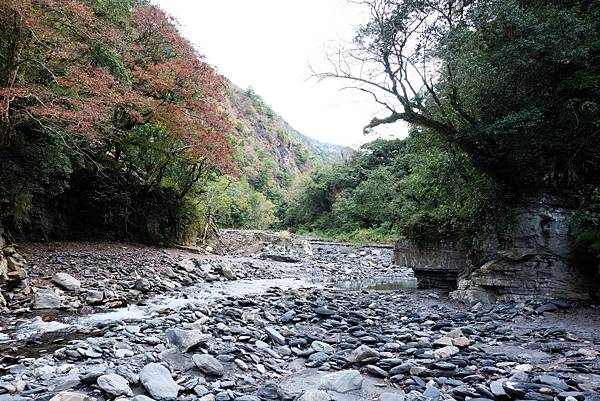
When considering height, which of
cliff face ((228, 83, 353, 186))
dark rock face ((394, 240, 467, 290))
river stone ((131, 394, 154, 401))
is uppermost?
cliff face ((228, 83, 353, 186))

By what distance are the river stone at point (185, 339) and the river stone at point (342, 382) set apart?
1.74 meters

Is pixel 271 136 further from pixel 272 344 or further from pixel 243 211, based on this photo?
pixel 272 344

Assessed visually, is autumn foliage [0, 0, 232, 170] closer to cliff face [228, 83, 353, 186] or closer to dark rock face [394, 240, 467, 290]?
dark rock face [394, 240, 467, 290]

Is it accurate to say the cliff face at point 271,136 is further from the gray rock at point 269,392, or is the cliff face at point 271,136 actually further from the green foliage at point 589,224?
the gray rock at point 269,392

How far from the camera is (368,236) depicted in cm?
2989

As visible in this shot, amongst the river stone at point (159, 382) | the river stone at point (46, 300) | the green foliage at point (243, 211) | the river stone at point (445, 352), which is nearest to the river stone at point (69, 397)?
the river stone at point (159, 382)

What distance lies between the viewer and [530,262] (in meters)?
7.99

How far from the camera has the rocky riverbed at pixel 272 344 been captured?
3.77 meters

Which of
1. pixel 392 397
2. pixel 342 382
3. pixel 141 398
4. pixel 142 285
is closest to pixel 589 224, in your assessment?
pixel 392 397

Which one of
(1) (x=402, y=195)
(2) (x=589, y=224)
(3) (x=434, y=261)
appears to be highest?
(1) (x=402, y=195)

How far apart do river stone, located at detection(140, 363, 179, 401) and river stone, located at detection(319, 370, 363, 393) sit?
146cm

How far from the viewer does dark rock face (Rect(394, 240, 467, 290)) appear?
10.1 meters

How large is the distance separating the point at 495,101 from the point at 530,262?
135 inches

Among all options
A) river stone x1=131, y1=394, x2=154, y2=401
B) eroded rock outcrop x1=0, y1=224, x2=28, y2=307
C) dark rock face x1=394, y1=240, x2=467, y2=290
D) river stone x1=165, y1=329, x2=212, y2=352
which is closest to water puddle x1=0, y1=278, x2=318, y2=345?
eroded rock outcrop x1=0, y1=224, x2=28, y2=307
